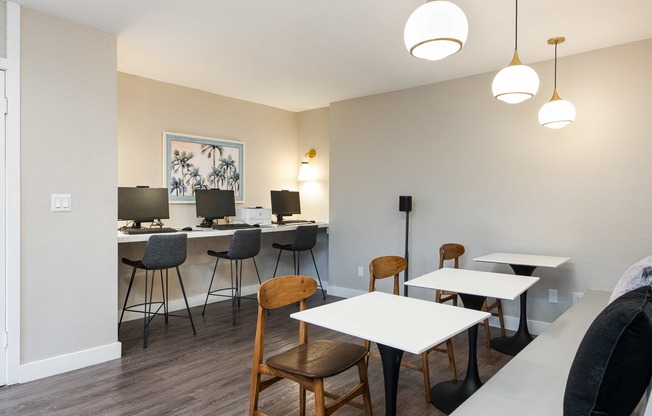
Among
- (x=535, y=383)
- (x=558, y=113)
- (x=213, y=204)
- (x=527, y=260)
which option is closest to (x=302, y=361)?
(x=535, y=383)

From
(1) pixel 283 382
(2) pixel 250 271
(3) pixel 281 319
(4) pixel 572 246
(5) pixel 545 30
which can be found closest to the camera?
(1) pixel 283 382

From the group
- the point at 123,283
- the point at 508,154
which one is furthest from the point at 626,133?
the point at 123,283

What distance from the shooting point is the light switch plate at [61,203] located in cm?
278

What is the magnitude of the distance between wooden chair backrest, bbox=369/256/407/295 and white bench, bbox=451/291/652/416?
2.74ft

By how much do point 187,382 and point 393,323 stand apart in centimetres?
177

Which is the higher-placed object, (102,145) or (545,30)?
(545,30)

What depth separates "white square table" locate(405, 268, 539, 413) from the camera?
2.30m

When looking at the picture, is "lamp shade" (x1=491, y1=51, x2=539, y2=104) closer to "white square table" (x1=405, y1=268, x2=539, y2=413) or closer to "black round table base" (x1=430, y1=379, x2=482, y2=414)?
"white square table" (x1=405, y1=268, x2=539, y2=413)

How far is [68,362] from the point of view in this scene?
2842mm

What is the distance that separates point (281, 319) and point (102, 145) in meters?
2.34

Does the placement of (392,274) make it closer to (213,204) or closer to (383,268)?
(383,268)

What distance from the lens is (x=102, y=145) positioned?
3.03 metres

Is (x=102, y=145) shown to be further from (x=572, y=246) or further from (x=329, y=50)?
(x=572, y=246)

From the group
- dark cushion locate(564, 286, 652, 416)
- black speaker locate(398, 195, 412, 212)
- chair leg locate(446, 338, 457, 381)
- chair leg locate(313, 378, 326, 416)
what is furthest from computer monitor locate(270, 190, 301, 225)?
dark cushion locate(564, 286, 652, 416)
